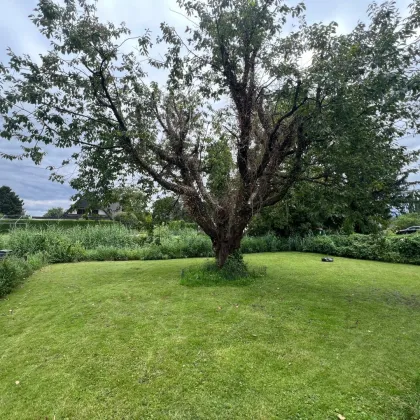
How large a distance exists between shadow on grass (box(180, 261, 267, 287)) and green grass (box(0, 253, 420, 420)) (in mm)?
299

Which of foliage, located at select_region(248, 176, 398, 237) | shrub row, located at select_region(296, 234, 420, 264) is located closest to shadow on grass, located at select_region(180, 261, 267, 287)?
foliage, located at select_region(248, 176, 398, 237)

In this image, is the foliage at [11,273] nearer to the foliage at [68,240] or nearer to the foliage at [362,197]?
the foliage at [68,240]

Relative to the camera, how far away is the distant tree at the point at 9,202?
40500 mm

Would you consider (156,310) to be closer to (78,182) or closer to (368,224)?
(78,182)

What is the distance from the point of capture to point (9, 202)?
136ft

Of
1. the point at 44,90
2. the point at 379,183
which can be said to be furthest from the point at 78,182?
the point at 379,183

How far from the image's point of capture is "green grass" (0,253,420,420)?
2.42 meters

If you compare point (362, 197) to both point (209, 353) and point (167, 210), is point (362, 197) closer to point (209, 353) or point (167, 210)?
point (209, 353)

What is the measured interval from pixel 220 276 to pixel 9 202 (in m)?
45.6

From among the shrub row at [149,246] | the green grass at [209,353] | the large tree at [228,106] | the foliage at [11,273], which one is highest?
the large tree at [228,106]

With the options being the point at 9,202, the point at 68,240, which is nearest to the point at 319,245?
the point at 68,240

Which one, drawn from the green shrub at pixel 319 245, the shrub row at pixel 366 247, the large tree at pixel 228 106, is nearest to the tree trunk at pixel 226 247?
the large tree at pixel 228 106

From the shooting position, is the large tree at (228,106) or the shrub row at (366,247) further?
the shrub row at (366,247)

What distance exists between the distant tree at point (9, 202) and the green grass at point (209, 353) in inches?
1689
